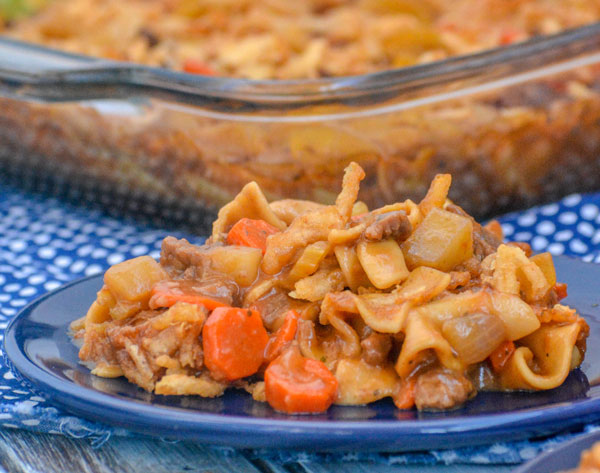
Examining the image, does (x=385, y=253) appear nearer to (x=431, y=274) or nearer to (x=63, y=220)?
(x=431, y=274)

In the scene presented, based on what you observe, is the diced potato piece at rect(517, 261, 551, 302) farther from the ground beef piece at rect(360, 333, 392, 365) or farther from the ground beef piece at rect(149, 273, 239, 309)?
the ground beef piece at rect(149, 273, 239, 309)

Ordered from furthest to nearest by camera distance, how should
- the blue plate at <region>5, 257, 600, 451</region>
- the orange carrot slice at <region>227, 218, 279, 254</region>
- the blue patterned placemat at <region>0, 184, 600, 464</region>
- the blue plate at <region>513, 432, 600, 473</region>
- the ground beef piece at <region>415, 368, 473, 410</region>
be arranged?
the blue patterned placemat at <region>0, 184, 600, 464</region>, the orange carrot slice at <region>227, 218, 279, 254</region>, the ground beef piece at <region>415, 368, 473, 410</region>, the blue plate at <region>5, 257, 600, 451</region>, the blue plate at <region>513, 432, 600, 473</region>

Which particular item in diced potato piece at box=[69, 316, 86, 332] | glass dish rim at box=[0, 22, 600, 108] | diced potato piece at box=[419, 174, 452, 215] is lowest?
diced potato piece at box=[69, 316, 86, 332]

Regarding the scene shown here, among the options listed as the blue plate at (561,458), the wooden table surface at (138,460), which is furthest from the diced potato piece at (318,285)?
the blue plate at (561,458)

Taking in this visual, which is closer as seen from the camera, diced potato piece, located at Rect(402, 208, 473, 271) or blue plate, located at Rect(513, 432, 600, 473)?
blue plate, located at Rect(513, 432, 600, 473)

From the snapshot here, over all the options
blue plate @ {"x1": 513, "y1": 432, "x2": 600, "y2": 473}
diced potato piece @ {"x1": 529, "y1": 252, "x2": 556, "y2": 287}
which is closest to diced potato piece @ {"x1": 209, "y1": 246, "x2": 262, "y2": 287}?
diced potato piece @ {"x1": 529, "y1": 252, "x2": 556, "y2": 287}

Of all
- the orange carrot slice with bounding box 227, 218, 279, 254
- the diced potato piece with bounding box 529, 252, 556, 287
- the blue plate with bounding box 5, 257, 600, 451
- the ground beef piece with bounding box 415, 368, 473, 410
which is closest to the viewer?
the blue plate with bounding box 5, 257, 600, 451

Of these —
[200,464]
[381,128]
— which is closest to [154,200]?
[381,128]

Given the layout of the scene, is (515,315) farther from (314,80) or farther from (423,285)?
(314,80)

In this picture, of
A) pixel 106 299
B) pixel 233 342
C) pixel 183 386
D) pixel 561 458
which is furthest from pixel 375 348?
pixel 106 299
